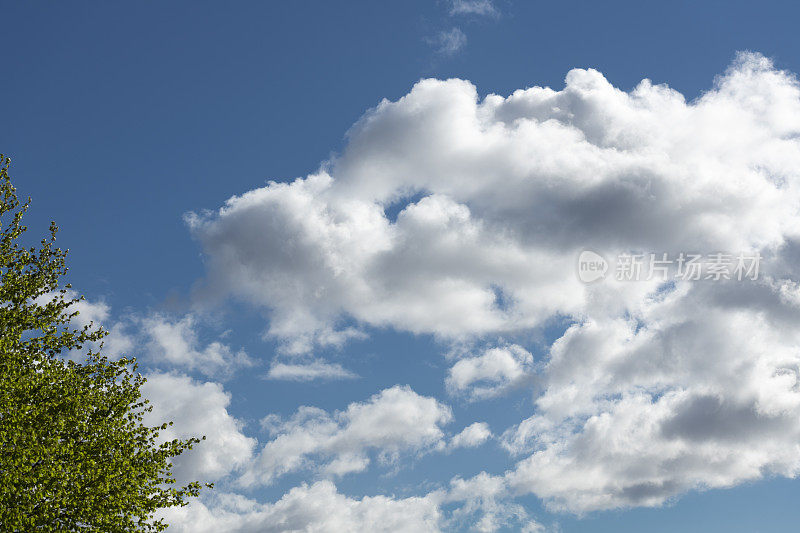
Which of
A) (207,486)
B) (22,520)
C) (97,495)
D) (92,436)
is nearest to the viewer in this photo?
(22,520)

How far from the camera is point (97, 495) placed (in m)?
27.5

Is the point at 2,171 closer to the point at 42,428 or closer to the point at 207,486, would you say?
the point at 42,428

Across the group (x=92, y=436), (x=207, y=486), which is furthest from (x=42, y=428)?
(x=207, y=486)

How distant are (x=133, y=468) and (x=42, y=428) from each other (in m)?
3.67

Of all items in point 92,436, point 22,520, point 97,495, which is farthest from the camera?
point 92,436

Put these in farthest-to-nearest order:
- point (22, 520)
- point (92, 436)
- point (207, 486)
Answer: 1. point (207, 486)
2. point (92, 436)
3. point (22, 520)

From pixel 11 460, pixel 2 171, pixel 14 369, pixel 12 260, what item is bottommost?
pixel 11 460

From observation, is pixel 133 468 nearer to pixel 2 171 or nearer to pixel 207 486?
pixel 207 486

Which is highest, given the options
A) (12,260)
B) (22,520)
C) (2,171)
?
(2,171)

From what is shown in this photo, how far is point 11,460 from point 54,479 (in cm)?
172

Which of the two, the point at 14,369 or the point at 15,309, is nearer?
the point at 14,369

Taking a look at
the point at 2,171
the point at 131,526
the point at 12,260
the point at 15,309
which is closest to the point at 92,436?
the point at 131,526

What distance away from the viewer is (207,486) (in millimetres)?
31562

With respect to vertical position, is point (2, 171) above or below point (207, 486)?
above
